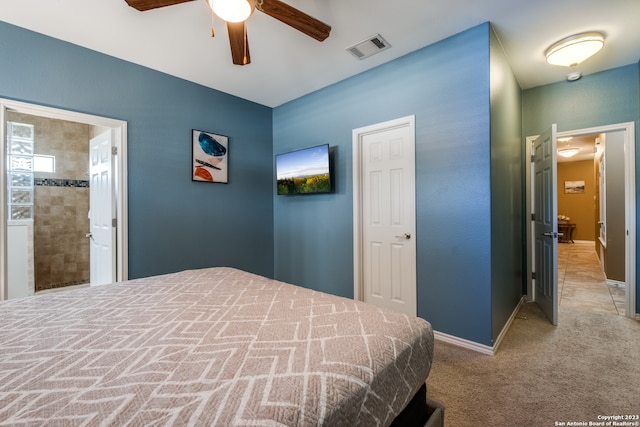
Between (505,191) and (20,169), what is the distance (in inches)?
235

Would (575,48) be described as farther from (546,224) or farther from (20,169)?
(20,169)

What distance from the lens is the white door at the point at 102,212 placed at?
9.00ft

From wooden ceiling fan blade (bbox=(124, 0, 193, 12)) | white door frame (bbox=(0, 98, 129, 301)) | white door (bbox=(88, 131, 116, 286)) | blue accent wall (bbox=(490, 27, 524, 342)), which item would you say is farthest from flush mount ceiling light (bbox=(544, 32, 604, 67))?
white door (bbox=(88, 131, 116, 286))

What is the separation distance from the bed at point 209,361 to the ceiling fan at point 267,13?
64.5 inches

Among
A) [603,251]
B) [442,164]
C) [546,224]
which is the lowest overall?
[603,251]

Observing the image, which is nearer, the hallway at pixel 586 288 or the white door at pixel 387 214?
the white door at pixel 387 214

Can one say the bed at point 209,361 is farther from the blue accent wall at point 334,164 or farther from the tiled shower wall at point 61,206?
the tiled shower wall at point 61,206

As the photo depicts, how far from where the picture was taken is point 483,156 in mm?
2232

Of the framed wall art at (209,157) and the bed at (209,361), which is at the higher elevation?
the framed wall art at (209,157)

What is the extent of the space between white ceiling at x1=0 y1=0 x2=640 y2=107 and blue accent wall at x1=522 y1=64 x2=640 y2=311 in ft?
0.52

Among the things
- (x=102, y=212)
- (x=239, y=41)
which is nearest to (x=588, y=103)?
(x=239, y=41)

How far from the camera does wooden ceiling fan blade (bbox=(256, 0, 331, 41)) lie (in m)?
1.55

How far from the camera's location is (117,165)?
2746 millimetres

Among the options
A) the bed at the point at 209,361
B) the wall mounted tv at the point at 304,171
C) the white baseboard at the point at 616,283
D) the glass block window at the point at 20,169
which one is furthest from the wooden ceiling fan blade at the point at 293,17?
the white baseboard at the point at 616,283
